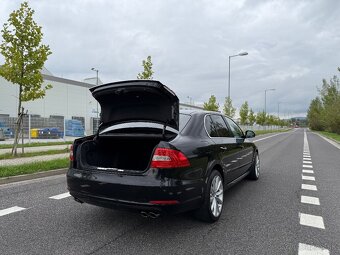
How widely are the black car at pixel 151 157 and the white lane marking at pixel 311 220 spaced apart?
3.93 feet

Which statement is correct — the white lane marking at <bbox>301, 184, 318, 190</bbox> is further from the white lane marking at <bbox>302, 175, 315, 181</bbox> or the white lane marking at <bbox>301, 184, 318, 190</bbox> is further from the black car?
the black car

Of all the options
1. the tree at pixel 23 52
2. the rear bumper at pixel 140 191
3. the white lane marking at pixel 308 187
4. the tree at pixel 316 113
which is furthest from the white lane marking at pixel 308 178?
the tree at pixel 316 113

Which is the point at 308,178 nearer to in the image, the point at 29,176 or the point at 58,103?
the point at 29,176

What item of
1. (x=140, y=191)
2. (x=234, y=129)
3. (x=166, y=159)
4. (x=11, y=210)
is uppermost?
(x=234, y=129)

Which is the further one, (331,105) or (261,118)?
(261,118)

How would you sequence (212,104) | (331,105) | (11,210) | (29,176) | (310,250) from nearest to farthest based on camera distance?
(310,250) → (11,210) → (29,176) → (212,104) → (331,105)

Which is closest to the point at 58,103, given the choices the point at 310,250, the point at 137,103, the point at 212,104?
the point at 212,104

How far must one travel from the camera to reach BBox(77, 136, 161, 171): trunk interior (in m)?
4.16

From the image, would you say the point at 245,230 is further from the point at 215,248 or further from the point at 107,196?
the point at 107,196

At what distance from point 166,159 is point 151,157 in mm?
193

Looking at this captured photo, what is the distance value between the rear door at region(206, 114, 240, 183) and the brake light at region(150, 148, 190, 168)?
1.06 m

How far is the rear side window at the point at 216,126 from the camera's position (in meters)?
4.54

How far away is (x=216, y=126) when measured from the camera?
4906mm

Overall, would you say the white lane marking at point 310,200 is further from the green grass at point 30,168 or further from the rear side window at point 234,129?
the green grass at point 30,168
